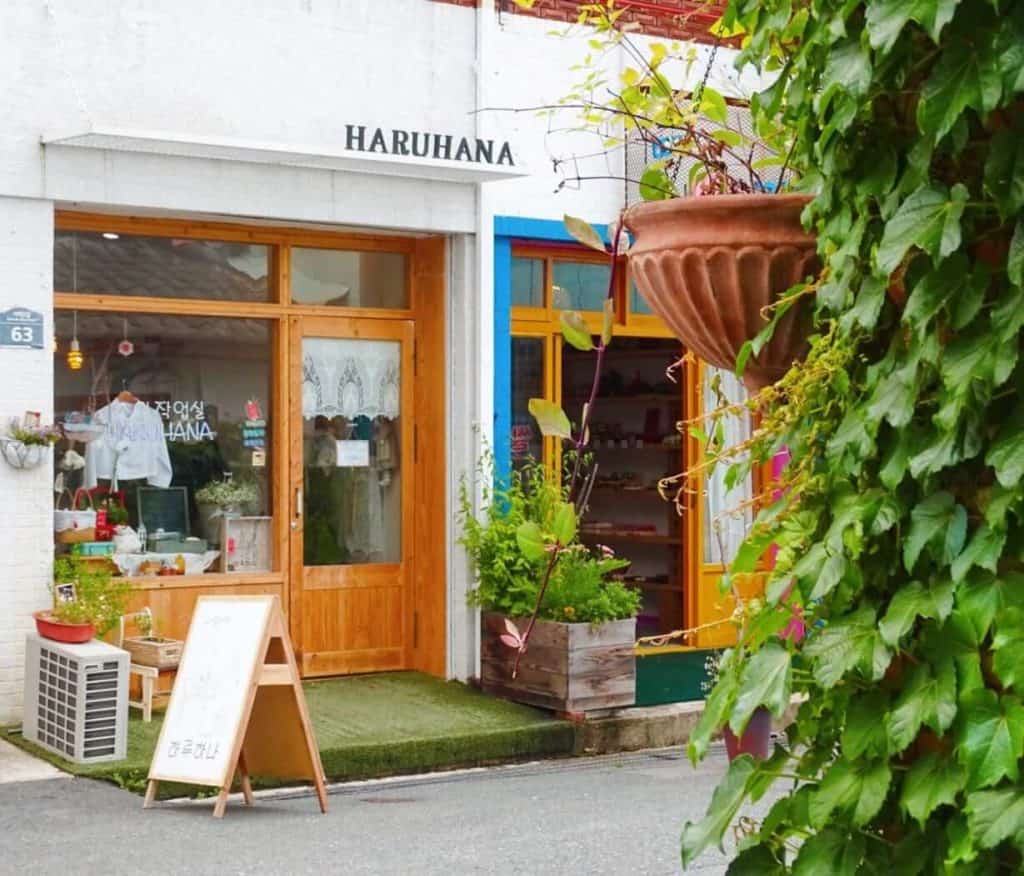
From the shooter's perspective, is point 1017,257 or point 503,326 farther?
point 503,326

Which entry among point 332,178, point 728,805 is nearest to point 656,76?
point 728,805

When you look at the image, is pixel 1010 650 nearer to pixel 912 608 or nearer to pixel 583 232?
pixel 912 608

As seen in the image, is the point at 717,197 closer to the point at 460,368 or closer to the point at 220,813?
the point at 220,813

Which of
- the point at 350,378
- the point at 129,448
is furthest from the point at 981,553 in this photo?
the point at 350,378

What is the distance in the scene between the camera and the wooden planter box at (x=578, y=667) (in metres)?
11.0

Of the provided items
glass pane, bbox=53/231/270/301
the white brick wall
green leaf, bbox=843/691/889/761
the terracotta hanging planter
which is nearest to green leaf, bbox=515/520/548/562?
green leaf, bbox=843/691/889/761

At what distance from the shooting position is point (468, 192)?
480 inches

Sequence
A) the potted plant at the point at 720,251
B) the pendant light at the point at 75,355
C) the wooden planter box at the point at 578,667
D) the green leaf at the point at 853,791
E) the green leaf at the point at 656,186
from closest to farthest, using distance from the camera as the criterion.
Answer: the green leaf at the point at 853,791 → the potted plant at the point at 720,251 → the green leaf at the point at 656,186 → the wooden planter box at the point at 578,667 → the pendant light at the point at 75,355

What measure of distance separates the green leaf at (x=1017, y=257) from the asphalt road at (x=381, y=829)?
589cm

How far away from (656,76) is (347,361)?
9.31m

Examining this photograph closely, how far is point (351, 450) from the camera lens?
1232 cm

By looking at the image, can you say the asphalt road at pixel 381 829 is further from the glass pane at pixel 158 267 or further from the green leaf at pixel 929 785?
the green leaf at pixel 929 785

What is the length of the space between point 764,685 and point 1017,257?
2.01 ft

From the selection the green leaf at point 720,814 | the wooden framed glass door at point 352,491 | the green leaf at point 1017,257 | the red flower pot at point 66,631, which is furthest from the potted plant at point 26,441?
the green leaf at point 1017,257
